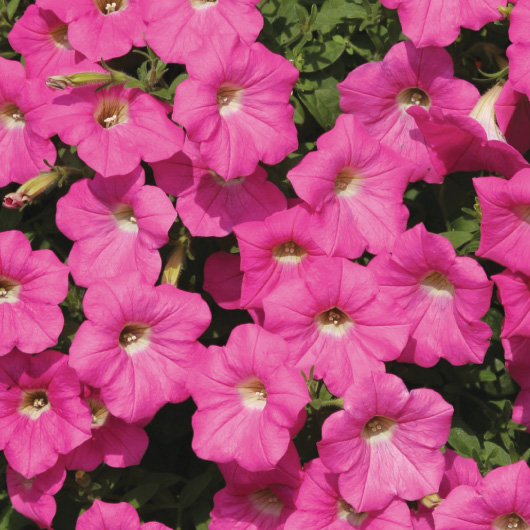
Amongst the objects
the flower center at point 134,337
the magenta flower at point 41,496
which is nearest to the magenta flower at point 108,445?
the magenta flower at point 41,496

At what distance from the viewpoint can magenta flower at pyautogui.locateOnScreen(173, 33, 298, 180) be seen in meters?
1.84

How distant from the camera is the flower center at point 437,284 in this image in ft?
6.64

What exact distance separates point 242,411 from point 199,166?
0.56m

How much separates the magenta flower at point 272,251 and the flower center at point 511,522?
27.4 inches

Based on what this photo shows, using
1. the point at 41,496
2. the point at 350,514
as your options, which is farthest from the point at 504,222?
the point at 41,496

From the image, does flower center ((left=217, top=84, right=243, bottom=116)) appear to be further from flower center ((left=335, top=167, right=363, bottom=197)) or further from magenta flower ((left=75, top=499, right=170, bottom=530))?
magenta flower ((left=75, top=499, right=170, bottom=530))

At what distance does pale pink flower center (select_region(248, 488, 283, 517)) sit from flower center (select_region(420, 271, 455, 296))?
2.01 ft

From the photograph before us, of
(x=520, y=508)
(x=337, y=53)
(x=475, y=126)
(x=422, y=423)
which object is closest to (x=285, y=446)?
(x=422, y=423)

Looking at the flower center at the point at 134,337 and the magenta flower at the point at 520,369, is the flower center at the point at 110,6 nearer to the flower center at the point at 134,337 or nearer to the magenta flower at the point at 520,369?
the flower center at the point at 134,337

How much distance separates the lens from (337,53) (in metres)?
2.09

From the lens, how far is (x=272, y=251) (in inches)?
78.7

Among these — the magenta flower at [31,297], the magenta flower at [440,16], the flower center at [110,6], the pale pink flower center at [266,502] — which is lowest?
the pale pink flower center at [266,502]

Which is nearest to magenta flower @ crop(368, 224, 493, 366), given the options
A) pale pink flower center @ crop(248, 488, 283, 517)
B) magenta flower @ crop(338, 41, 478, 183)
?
magenta flower @ crop(338, 41, 478, 183)

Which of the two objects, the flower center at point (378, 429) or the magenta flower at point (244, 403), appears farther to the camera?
the flower center at point (378, 429)
